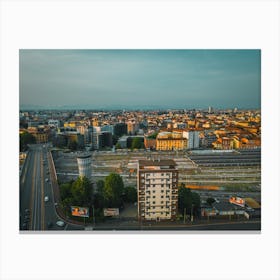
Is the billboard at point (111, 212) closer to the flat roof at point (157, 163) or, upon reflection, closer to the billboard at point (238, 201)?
the flat roof at point (157, 163)

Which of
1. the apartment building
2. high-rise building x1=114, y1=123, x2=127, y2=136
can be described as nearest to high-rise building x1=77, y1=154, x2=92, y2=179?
high-rise building x1=114, y1=123, x2=127, y2=136

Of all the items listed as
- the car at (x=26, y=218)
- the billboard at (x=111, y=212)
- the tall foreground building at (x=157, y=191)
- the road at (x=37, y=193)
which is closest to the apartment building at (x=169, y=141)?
the tall foreground building at (x=157, y=191)

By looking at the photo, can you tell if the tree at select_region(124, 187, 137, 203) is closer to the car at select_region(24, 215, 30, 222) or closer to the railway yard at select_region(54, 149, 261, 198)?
the railway yard at select_region(54, 149, 261, 198)

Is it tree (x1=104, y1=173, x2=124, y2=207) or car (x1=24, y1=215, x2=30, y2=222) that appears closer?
car (x1=24, y1=215, x2=30, y2=222)

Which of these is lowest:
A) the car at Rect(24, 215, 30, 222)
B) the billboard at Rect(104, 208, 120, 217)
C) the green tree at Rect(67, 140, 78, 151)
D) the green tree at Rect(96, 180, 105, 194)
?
the car at Rect(24, 215, 30, 222)

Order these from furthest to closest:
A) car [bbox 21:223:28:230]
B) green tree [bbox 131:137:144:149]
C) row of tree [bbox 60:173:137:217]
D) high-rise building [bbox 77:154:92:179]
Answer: green tree [bbox 131:137:144:149] < high-rise building [bbox 77:154:92:179] < row of tree [bbox 60:173:137:217] < car [bbox 21:223:28:230]

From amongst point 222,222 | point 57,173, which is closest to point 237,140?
point 222,222

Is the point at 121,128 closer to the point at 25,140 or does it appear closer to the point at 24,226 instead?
the point at 25,140
